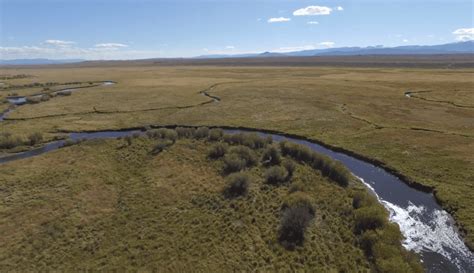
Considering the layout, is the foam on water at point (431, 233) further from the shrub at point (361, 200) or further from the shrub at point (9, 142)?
the shrub at point (9, 142)

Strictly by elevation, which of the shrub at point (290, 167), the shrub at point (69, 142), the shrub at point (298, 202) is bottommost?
the shrub at point (298, 202)

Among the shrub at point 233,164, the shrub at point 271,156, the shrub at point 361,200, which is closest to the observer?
the shrub at point 361,200

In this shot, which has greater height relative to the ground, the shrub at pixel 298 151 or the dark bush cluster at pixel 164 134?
the dark bush cluster at pixel 164 134

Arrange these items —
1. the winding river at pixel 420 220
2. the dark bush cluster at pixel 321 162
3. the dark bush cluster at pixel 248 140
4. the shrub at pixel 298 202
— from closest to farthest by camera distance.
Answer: the winding river at pixel 420 220
the shrub at pixel 298 202
the dark bush cluster at pixel 321 162
the dark bush cluster at pixel 248 140

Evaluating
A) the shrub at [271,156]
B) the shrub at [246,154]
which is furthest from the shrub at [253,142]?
the shrub at [271,156]

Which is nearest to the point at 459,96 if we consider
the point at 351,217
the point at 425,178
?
the point at 425,178

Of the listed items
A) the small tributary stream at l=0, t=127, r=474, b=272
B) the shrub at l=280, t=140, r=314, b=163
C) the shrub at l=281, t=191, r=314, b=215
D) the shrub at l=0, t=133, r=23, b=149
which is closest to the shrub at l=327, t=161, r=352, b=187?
the small tributary stream at l=0, t=127, r=474, b=272

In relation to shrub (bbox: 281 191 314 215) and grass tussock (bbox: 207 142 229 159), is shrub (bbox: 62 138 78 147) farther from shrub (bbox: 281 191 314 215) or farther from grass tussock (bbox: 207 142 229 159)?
shrub (bbox: 281 191 314 215)
